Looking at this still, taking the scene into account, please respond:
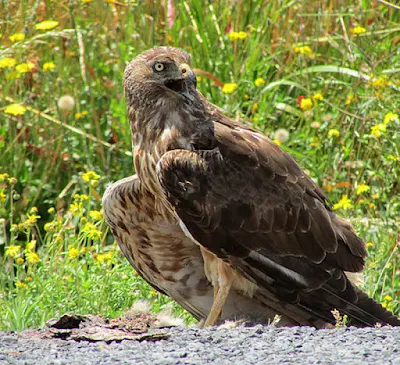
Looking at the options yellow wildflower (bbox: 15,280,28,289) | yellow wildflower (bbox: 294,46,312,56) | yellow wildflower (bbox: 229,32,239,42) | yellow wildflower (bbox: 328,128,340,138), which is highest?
yellow wildflower (bbox: 229,32,239,42)

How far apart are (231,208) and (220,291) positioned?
Answer: 16.2 inches

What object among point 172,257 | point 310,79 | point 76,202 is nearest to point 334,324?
point 172,257

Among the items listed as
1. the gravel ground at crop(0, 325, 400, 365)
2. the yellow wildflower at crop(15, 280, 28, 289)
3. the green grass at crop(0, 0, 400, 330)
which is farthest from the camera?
the green grass at crop(0, 0, 400, 330)

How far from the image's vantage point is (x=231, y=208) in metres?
5.14

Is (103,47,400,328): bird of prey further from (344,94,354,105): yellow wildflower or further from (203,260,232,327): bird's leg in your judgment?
(344,94,354,105): yellow wildflower

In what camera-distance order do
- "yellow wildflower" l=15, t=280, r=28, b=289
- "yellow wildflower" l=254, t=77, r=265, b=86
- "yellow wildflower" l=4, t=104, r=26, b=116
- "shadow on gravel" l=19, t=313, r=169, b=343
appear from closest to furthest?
1. "shadow on gravel" l=19, t=313, r=169, b=343
2. "yellow wildflower" l=15, t=280, r=28, b=289
3. "yellow wildflower" l=4, t=104, r=26, b=116
4. "yellow wildflower" l=254, t=77, r=265, b=86

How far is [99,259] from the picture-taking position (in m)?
5.74

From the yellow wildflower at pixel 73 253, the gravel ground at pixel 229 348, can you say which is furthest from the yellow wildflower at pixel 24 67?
the gravel ground at pixel 229 348

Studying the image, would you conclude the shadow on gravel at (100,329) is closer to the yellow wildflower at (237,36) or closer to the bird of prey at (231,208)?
the bird of prey at (231,208)

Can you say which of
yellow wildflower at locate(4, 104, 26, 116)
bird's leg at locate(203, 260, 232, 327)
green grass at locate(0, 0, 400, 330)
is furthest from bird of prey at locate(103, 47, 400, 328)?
yellow wildflower at locate(4, 104, 26, 116)

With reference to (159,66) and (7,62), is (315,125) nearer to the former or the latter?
(7,62)

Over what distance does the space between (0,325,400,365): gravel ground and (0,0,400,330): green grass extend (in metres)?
1.80

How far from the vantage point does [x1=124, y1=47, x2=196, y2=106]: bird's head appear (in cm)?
519

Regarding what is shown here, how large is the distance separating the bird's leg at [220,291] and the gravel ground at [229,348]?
52cm
